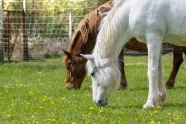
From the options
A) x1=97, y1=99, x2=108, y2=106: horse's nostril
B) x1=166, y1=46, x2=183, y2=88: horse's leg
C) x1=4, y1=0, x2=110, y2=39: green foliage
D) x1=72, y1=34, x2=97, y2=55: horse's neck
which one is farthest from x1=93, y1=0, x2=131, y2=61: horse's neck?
x1=4, y1=0, x2=110, y2=39: green foliage

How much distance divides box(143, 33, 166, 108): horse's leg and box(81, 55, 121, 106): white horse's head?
543 millimetres

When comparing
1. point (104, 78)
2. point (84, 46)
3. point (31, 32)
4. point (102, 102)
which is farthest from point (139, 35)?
point (31, 32)

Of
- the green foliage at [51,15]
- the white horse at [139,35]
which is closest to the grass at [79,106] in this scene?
the white horse at [139,35]

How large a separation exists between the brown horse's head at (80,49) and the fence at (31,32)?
693cm

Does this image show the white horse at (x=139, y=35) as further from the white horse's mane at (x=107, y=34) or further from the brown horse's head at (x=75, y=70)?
the brown horse's head at (x=75, y=70)

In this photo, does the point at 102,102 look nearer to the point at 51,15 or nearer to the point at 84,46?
the point at 84,46

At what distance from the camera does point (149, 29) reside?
622cm

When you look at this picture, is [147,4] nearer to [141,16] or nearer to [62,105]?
[141,16]

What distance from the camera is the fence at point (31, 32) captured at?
16922 mm

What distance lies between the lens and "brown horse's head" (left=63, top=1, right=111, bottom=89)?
891cm

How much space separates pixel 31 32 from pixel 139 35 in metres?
12.3

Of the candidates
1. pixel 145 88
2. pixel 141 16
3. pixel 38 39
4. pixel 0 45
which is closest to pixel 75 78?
pixel 145 88

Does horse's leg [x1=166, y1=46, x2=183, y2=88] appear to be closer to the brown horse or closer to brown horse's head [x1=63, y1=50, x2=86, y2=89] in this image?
the brown horse

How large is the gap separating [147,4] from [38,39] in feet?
42.2
